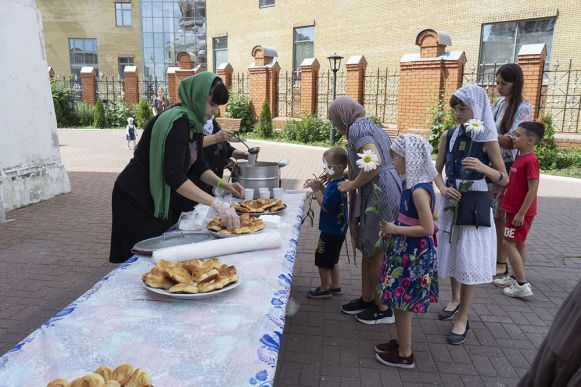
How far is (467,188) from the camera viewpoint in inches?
117

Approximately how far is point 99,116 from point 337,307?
19595mm

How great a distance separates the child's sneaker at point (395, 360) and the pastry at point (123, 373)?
2019 mm

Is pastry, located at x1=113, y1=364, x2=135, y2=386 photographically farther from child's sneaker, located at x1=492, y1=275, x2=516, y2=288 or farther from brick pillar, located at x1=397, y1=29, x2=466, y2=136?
brick pillar, located at x1=397, y1=29, x2=466, y2=136

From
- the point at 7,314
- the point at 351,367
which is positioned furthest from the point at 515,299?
the point at 7,314

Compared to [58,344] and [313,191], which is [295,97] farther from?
[58,344]

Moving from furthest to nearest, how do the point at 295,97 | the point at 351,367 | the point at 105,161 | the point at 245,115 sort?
the point at 295,97
the point at 245,115
the point at 105,161
the point at 351,367

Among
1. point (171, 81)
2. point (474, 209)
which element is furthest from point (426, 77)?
point (171, 81)

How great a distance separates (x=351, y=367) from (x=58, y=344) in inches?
75.5

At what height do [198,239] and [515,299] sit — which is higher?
[198,239]

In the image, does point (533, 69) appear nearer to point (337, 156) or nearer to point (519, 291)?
point (519, 291)

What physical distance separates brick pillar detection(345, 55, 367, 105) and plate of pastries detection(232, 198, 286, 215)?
39.7 ft

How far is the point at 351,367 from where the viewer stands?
280cm

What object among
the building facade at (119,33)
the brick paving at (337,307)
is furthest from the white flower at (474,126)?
the building facade at (119,33)

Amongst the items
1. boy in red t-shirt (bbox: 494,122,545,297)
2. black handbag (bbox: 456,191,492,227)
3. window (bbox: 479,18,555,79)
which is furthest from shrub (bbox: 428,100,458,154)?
black handbag (bbox: 456,191,492,227)
